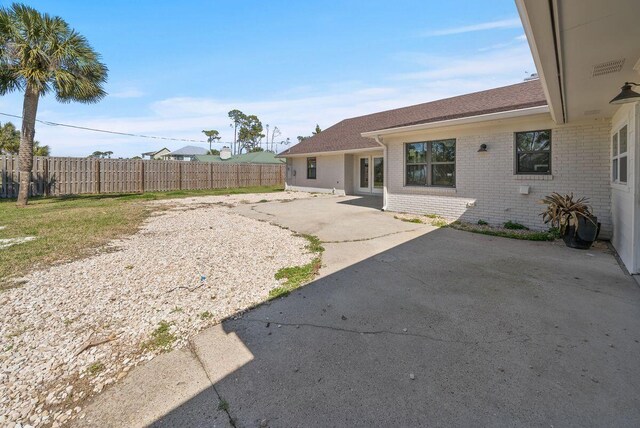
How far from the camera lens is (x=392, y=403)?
1878 millimetres

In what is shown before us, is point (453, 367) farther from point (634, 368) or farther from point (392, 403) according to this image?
point (634, 368)

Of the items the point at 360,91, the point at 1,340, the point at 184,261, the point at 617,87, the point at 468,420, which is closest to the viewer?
the point at 468,420

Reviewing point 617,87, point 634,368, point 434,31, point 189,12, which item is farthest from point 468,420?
point 189,12

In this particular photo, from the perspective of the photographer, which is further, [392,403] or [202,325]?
[202,325]

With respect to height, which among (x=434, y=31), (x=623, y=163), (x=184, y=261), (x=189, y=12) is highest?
(x=189, y=12)

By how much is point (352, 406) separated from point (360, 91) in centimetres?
1808

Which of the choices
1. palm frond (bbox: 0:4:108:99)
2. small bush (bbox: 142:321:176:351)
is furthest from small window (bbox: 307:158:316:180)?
small bush (bbox: 142:321:176:351)

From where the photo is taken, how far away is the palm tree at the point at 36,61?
33.9 feet

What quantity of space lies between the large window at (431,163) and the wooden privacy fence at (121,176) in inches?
619

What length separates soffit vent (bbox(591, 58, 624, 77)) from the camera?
3.44 metres

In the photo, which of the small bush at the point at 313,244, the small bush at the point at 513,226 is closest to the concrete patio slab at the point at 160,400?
the small bush at the point at 313,244

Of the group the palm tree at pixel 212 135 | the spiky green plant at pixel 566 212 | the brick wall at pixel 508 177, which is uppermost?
the palm tree at pixel 212 135

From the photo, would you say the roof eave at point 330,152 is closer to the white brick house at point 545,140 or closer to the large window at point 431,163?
the white brick house at point 545,140

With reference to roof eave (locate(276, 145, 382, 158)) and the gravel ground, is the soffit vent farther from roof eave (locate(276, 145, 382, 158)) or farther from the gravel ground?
roof eave (locate(276, 145, 382, 158))
